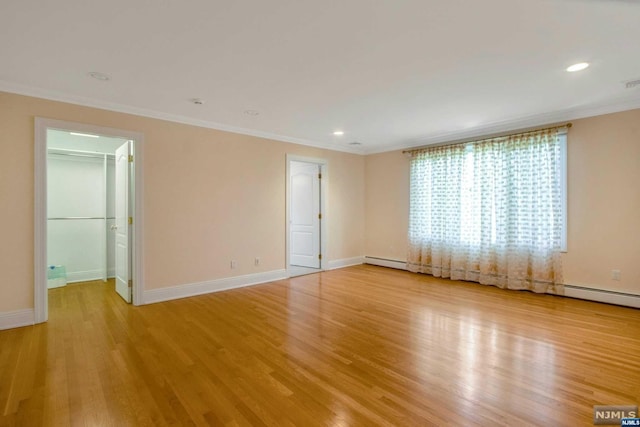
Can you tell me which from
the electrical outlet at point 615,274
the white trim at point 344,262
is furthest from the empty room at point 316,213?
the white trim at point 344,262

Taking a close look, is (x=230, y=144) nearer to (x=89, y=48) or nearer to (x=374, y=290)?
(x=89, y=48)

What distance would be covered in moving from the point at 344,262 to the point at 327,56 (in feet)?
15.2

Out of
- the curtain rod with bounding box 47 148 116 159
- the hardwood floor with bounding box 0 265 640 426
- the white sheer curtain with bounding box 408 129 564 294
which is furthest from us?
the curtain rod with bounding box 47 148 116 159

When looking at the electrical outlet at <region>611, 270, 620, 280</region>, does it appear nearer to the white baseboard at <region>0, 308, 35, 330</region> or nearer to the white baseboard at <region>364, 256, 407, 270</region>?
the white baseboard at <region>364, 256, 407, 270</region>

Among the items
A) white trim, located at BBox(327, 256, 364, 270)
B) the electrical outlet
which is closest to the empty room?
the electrical outlet

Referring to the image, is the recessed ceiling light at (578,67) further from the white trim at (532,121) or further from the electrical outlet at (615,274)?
the electrical outlet at (615,274)

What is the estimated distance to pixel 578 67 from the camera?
277 cm

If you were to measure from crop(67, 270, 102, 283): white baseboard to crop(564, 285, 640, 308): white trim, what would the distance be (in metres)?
7.51

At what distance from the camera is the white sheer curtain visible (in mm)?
4281

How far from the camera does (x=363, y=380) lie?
86.4 inches

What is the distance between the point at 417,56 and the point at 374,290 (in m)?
3.26

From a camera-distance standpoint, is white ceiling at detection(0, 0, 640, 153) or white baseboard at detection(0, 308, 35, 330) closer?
white ceiling at detection(0, 0, 640, 153)

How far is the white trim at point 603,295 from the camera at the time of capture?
12.3 ft


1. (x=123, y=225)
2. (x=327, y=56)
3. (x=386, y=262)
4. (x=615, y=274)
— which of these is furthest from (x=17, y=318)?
(x=615, y=274)
